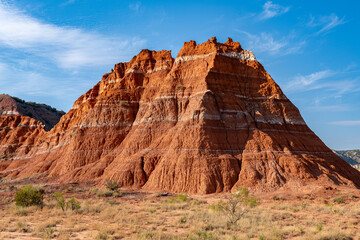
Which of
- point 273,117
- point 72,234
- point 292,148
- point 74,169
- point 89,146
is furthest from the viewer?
point 89,146

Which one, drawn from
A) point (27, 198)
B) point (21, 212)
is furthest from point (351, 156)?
point (21, 212)

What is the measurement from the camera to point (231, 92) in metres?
52.8

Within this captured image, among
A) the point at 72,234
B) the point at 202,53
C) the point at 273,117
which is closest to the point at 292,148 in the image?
the point at 273,117

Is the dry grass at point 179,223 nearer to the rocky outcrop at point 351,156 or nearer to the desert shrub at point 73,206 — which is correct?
the desert shrub at point 73,206

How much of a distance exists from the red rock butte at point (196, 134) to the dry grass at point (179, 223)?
12515mm

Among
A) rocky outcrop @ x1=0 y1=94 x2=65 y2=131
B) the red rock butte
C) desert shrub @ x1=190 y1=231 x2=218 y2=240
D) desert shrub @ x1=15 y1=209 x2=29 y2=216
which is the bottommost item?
desert shrub @ x1=15 y1=209 x2=29 y2=216

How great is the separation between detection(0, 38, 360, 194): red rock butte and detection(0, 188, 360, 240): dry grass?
1252 cm

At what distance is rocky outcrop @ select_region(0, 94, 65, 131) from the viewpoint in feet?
362

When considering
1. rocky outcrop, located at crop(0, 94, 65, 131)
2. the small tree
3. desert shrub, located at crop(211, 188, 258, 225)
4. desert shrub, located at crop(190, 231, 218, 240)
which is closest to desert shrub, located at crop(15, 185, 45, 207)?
desert shrub, located at crop(211, 188, 258, 225)

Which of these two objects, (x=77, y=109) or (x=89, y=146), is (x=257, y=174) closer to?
(x=89, y=146)

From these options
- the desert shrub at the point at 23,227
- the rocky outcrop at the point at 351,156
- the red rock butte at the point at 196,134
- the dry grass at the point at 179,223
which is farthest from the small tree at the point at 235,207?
the rocky outcrop at the point at 351,156

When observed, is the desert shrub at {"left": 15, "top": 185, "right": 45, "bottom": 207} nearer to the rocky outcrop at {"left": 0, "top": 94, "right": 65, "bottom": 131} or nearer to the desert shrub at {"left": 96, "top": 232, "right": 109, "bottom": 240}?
the desert shrub at {"left": 96, "top": 232, "right": 109, "bottom": 240}

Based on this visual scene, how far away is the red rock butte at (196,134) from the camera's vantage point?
135 feet

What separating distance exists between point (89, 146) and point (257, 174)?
3472 centimetres
